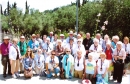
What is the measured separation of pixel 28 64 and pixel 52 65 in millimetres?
956

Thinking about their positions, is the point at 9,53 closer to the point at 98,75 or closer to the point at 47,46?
the point at 47,46

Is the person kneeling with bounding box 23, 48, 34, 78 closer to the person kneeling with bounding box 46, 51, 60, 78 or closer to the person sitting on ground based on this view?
the person kneeling with bounding box 46, 51, 60, 78

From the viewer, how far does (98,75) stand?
28.0ft

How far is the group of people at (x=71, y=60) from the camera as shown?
8.71 meters

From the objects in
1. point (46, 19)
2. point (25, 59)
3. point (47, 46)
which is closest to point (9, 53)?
point (25, 59)

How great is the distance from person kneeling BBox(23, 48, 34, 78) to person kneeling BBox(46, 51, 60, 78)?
2.11ft

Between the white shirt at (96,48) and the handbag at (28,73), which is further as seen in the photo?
the white shirt at (96,48)

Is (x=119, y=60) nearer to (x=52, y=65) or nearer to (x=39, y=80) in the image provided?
(x=52, y=65)

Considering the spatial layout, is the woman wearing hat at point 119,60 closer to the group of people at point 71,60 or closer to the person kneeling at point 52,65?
the group of people at point 71,60

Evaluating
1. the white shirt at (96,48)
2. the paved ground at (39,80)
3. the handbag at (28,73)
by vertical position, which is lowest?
the paved ground at (39,80)

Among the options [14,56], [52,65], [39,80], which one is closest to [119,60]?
[52,65]

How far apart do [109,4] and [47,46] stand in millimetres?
8402

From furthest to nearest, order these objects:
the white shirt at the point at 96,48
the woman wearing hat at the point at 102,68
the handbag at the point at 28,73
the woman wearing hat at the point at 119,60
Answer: the white shirt at the point at 96,48, the handbag at the point at 28,73, the woman wearing hat at the point at 119,60, the woman wearing hat at the point at 102,68

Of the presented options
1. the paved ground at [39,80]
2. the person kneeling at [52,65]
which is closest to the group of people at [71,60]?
the person kneeling at [52,65]
